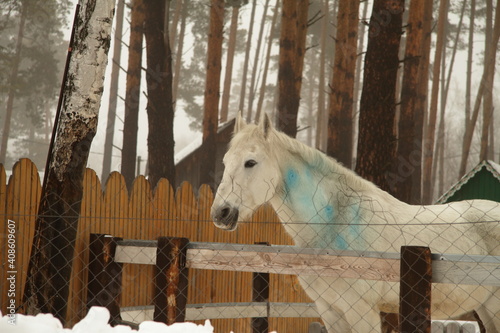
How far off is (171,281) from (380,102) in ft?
13.8

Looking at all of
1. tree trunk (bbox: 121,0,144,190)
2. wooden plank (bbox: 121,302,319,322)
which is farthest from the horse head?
tree trunk (bbox: 121,0,144,190)

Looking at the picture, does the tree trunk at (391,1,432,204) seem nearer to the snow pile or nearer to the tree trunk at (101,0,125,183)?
the snow pile

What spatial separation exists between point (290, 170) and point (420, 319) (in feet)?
5.30

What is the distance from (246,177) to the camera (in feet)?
14.5

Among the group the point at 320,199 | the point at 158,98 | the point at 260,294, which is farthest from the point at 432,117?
the point at 320,199

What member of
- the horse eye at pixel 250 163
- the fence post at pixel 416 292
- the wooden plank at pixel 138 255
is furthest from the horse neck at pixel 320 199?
the wooden plank at pixel 138 255

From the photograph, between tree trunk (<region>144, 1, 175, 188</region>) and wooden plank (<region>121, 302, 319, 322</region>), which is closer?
wooden plank (<region>121, 302, 319, 322</region>)

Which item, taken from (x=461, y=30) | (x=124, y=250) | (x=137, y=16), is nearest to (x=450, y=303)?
(x=124, y=250)

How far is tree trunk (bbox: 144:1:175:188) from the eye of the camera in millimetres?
11031

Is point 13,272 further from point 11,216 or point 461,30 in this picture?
point 461,30

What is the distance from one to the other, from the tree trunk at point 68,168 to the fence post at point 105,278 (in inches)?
20.2

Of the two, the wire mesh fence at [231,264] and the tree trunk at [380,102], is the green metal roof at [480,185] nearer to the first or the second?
the tree trunk at [380,102]

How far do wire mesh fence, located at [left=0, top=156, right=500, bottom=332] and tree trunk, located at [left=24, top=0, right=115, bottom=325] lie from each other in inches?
9.9

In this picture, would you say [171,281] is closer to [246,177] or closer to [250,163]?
[246,177]
